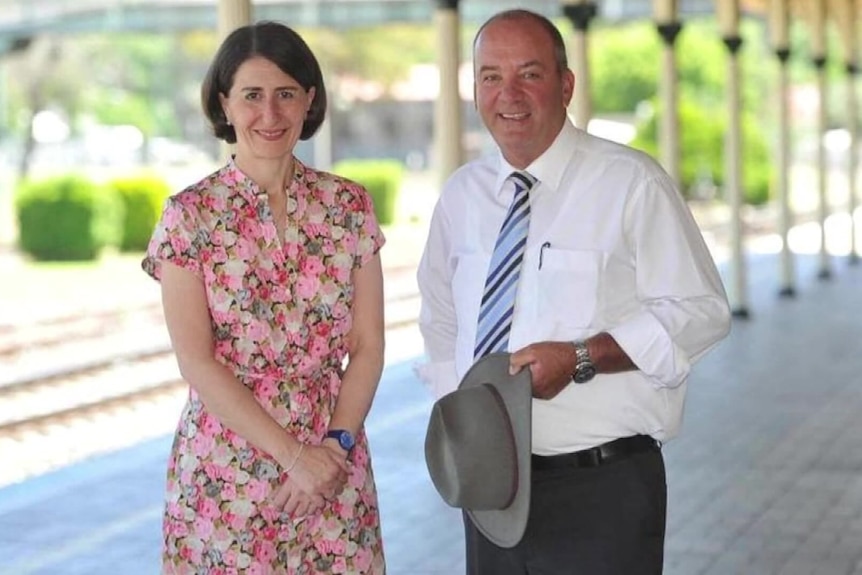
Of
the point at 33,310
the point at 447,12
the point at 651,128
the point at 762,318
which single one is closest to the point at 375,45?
the point at 651,128

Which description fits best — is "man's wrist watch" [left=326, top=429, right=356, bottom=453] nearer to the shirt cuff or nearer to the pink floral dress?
the pink floral dress

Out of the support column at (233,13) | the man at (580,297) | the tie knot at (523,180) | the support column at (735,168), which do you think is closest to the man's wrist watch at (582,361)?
the man at (580,297)

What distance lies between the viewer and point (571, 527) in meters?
3.21

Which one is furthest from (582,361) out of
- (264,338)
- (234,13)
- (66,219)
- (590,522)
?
(66,219)

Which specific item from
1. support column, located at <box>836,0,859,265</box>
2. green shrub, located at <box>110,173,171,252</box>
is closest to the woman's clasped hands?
support column, located at <box>836,0,859,265</box>

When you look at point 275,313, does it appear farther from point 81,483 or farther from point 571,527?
point 81,483

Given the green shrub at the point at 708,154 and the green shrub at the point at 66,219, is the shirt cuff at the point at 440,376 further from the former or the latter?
the green shrub at the point at 708,154

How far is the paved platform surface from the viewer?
6.95 metres

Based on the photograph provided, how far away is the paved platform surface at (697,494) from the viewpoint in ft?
22.8

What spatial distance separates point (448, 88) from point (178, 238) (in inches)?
292

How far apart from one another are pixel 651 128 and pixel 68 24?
1522 cm

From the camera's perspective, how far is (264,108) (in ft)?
10.3

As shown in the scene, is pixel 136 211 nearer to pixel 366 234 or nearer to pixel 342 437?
pixel 366 234

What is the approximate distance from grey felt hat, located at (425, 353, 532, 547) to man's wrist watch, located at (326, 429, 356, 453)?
0.55 ft
